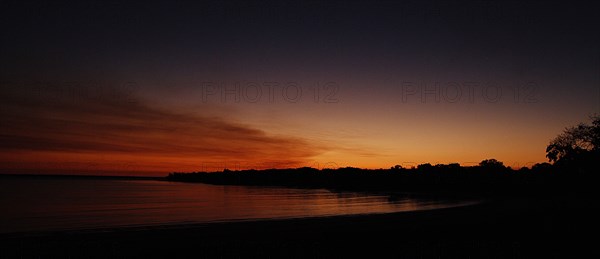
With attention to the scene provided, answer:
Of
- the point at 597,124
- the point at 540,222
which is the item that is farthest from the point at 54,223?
the point at 597,124

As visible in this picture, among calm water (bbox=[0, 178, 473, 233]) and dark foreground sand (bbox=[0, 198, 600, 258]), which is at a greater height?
dark foreground sand (bbox=[0, 198, 600, 258])

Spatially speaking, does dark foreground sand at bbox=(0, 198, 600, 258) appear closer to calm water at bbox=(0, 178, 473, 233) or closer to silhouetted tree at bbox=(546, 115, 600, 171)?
calm water at bbox=(0, 178, 473, 233)

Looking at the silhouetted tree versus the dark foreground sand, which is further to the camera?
the silhouetted tree

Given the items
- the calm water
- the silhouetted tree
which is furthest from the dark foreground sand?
the silhouetted tree

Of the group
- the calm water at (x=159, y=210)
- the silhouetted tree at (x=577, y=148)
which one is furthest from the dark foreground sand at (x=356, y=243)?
the silhouetted tree at (x=577, y=148)

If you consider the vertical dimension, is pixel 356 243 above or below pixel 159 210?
above

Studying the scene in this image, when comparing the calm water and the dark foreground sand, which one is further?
the calm water

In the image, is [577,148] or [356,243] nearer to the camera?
[356,243]

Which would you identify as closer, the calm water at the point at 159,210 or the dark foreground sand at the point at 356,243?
the dark foreground sand at the point at 356,243

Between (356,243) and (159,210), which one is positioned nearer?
(356,243)

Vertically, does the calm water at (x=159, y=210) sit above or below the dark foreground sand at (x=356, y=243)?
below

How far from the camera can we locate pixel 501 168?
16438cm

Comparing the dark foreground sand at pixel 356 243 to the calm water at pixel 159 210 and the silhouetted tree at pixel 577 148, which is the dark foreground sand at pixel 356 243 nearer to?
the calm water at pixel 159 210

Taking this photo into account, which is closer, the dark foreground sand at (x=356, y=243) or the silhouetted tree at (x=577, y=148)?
the dark foreground sand at (x=356, y=243)
